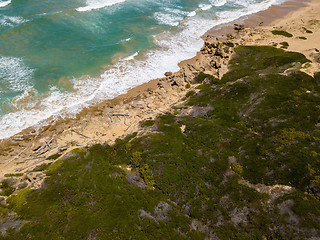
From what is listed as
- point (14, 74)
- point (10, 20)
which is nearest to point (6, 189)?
point (14, 74)

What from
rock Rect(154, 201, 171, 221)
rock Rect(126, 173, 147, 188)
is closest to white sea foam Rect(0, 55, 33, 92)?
rock Rect(126, 173, 147, 188)

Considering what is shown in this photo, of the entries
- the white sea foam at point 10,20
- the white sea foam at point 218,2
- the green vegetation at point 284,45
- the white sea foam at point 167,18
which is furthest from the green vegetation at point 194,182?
the white sea foam at point 218,2

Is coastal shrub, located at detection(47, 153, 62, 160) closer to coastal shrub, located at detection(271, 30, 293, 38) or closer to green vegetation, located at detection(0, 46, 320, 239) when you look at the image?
green vegetation, located at detection(0, 46, 320, 239)

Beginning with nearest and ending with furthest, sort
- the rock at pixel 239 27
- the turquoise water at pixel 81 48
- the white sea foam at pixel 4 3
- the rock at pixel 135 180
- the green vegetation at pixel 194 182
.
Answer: the green vegetation at pixel 194 182, the rock at pixel 135 180, the turquoise water at pixel 81 48, the white sea foam at pixel 4 3, the rock at pixel 239 27

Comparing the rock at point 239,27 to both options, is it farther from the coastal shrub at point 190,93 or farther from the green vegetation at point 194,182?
the green vegetation at point 194,182

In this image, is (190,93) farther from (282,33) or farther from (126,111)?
(282,33)
